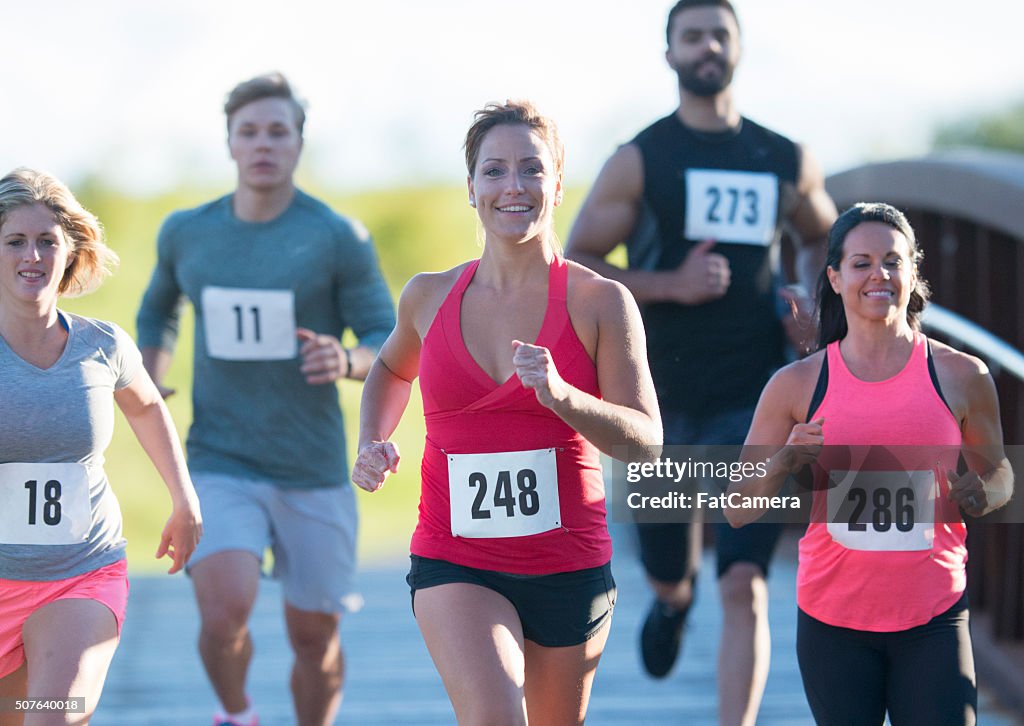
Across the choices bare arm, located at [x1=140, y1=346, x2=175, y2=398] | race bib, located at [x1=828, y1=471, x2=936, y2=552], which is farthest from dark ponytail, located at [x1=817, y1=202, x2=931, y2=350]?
bare arm, located at [x1=140, y1=346, x2=175, y2=398]

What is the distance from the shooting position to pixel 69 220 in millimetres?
3852

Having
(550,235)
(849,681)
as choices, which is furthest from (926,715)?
(550,235)

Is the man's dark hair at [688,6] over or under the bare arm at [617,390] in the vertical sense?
over

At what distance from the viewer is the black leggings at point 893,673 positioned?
3520mm

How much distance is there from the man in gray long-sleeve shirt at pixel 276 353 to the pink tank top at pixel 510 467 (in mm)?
1485

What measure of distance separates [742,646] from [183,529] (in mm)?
1739

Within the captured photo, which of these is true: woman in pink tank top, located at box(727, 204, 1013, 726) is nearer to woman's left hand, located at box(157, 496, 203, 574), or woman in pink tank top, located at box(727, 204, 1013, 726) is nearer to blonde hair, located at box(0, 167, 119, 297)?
woman's left hand, located at box(157, 496, 203, 574)

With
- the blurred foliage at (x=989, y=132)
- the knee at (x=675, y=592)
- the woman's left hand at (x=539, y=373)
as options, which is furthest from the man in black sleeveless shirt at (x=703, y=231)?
the blurred foliage at (x=989, y=132)

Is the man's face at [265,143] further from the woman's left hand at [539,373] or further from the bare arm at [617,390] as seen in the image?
the woman's left hand at [539,373]

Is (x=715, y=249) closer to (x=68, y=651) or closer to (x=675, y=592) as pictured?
(x=675, y=592)

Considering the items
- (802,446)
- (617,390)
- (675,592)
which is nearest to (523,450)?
(617,390)

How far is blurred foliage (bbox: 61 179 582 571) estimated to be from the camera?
17292mm

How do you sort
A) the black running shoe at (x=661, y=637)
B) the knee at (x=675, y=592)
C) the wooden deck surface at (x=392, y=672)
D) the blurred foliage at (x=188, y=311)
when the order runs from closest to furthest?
the knee at (x=675, y=592) → the black running shoe at (x=661, y=637) → the wooden deck surface at (x=392, y=672) → the blurred foliage at (x=188, y=311)

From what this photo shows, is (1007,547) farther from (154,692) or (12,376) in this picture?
(12,376)
